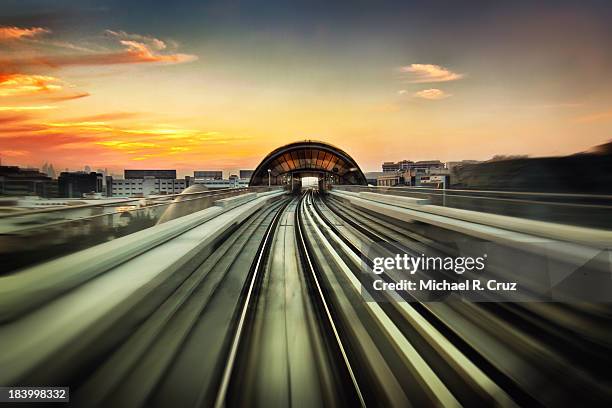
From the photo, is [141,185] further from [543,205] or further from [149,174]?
[543,205]

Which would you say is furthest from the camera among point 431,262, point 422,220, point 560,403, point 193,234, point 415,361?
point 422,220

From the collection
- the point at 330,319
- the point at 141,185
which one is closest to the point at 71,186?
the point at 330,319

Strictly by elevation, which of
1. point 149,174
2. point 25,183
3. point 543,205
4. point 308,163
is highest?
point 149,174

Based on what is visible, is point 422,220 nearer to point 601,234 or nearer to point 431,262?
point 431,262

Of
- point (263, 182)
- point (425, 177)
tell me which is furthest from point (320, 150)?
point (425, 177)

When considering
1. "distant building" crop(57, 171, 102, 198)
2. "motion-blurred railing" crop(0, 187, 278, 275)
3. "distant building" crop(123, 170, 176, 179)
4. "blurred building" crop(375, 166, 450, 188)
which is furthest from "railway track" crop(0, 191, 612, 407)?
"distant building" crop(123, 170, 176, 179)

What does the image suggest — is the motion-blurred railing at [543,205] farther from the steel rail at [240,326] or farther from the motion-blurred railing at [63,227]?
the motion-blurred railing at [63,227]
